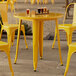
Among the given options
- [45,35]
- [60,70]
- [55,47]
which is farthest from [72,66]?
[45,35]

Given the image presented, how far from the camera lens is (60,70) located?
390 cm

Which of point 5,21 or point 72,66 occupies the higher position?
point 5,21

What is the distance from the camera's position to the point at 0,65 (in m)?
4.13

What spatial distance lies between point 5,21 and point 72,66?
1.74 m

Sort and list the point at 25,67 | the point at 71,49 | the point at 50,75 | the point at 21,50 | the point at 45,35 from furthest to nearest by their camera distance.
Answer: the point at 45,35
the point at 21,50
the point at 25,67
the point at 50,75
the point at 71,49

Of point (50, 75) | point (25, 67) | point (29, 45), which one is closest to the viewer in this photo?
point (50, 75)

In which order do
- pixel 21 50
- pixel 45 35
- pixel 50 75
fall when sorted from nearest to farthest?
pixel 50 75 < pixel 21 50 < pixel 45 35

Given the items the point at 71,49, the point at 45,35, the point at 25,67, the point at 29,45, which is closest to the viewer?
the point at 71,49

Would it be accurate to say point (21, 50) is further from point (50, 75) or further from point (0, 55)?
point (50, 75)

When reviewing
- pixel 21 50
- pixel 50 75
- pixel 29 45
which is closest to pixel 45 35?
pixel 29 45

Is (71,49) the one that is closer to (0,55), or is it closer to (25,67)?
(25,67)

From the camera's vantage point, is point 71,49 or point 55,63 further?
point 55,63

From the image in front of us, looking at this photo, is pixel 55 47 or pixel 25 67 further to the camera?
pixel 55 47

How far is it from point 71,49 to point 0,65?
1232mm
